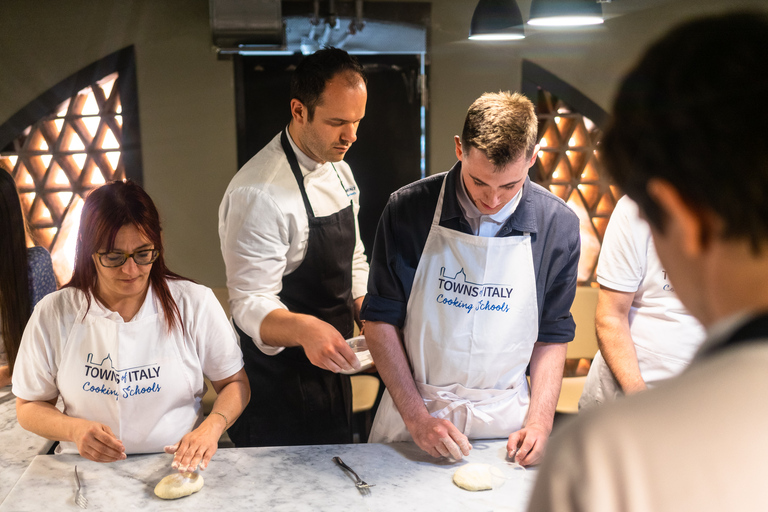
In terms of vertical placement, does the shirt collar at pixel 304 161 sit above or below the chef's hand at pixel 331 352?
above

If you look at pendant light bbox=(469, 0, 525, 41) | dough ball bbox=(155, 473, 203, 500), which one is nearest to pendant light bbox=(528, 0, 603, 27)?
pendant light bbox=(469, 0, 525, 41)

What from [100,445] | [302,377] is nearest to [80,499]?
[100,445]

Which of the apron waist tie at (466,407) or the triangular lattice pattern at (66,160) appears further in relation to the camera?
the triangular lattice pattern at (66,160)

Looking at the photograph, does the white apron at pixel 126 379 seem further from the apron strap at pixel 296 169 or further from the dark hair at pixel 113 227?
the apron strap at pixel 296 169

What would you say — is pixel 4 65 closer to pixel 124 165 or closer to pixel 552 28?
pixel 124 165

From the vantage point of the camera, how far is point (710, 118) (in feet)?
1.20

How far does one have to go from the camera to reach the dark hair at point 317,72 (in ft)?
5.77

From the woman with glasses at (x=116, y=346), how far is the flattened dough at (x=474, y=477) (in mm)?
575

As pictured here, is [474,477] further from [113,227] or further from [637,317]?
[113,227]

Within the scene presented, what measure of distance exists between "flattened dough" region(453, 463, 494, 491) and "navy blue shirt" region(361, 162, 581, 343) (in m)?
0.41

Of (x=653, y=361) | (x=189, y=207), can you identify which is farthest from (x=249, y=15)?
(x=653, y=361)

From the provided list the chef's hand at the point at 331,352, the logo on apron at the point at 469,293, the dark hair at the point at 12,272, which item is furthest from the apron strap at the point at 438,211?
the dark hair at the point at 12,272

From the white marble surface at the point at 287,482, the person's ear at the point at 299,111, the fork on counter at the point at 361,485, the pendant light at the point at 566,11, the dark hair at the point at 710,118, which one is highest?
the pendant light at the point at 566,11

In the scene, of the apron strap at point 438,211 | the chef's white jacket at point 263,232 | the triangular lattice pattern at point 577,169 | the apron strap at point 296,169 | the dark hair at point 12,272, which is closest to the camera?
the apron strap at point 438,211
